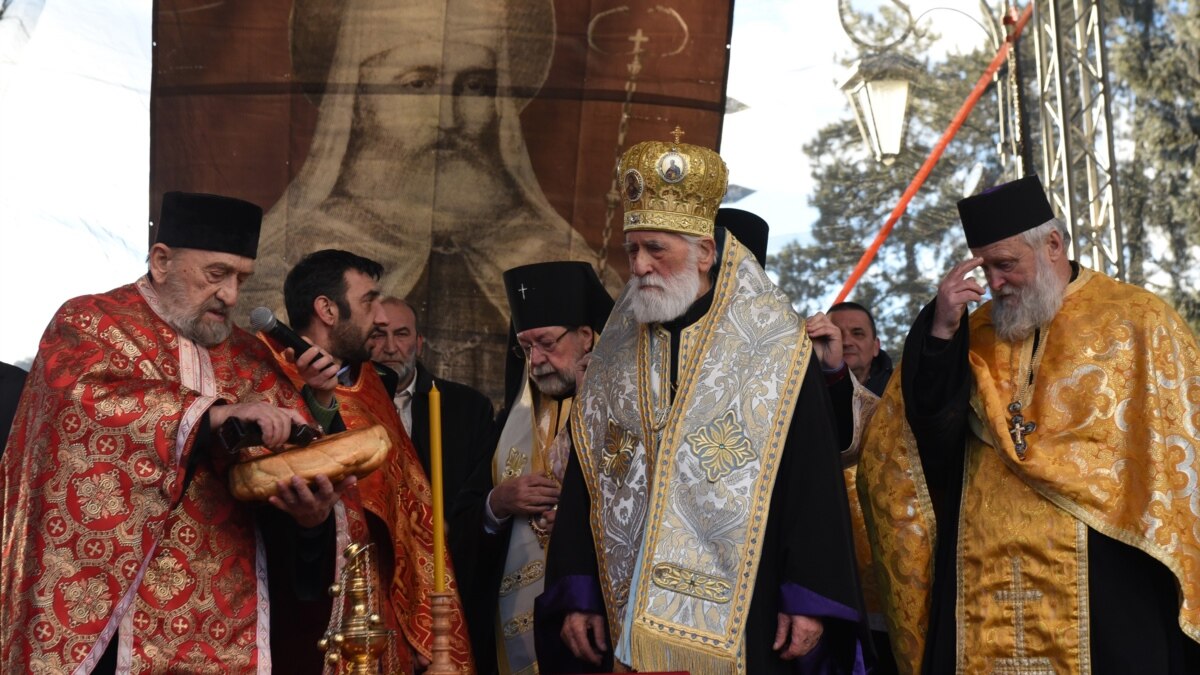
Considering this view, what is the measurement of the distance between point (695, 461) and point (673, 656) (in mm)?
611

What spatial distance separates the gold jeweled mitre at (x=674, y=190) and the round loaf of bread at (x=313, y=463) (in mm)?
1231

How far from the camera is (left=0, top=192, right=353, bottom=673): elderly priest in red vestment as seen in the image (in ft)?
15.5

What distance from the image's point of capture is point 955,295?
213 inches

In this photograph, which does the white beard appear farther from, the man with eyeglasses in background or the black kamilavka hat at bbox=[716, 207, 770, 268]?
the black kamilavka hat at bbox=[716, 207, 770, 268]

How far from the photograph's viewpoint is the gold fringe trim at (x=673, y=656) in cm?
506

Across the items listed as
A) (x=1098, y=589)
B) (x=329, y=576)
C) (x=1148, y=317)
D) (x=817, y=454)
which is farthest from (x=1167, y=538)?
(x=329, y=576)

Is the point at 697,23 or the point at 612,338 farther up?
the point at 697,23

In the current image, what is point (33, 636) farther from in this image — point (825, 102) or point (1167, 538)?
point (825, 102)

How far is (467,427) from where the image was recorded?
7250mm

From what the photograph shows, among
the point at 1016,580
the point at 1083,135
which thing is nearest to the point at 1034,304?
the point at 1016,580

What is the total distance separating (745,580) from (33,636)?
2.06 meters

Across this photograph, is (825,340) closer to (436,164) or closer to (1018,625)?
(1018,625)

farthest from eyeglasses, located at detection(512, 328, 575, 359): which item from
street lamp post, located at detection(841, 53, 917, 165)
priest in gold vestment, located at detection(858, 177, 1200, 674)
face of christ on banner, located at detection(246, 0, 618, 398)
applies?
street lamp post, located at detection(841, 53, 917, 165)

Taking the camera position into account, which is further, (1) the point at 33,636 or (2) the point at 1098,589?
(2) the point at 1098,589
